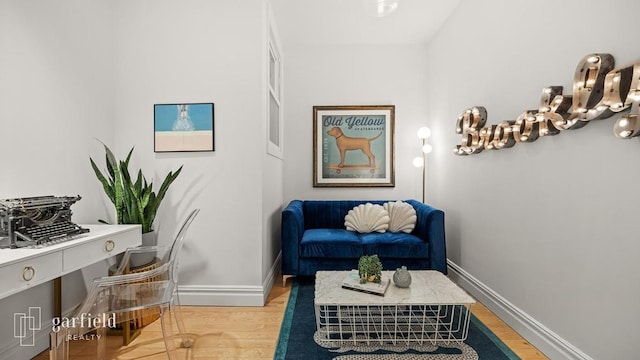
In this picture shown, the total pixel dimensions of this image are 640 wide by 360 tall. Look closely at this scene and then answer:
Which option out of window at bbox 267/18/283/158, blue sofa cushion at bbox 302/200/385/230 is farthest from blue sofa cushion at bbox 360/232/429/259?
window at bbox 267/18/283/158

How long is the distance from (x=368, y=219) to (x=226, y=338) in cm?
176

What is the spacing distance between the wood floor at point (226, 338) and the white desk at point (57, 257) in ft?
1.66

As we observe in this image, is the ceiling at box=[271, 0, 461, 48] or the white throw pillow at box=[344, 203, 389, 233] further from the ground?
the ceiling at box=[271, 0, 461, 48]

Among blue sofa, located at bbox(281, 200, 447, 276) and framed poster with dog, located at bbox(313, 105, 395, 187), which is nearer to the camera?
blue sofa, located at bbox(281, 200, 447, 276)

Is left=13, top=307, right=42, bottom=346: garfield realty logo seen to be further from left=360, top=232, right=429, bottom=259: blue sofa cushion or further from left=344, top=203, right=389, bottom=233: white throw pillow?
left=344, top=203, right=389, bottom=233: white throw pillow

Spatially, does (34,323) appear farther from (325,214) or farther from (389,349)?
(325,214)

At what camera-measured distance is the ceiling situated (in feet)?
10.1

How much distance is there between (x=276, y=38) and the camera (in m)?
3.37

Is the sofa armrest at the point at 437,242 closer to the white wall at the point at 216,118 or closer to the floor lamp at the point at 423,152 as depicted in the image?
the floor lamp at the point at 423,152

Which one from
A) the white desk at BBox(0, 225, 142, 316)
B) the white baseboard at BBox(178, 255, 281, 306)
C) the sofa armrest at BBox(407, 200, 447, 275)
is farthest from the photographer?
the sofa armrest at BBox(407, 200, 447, 275)

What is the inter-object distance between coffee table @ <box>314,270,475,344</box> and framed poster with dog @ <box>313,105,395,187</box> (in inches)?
72.4

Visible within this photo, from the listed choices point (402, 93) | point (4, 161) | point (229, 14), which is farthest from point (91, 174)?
point (402, 93)

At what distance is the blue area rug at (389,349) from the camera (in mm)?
1807

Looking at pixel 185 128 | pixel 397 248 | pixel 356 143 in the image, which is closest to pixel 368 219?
pixel 397 248
